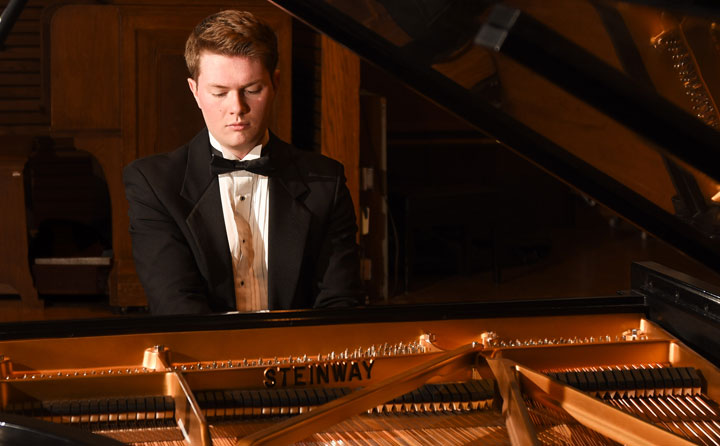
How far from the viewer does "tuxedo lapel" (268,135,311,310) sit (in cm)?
242

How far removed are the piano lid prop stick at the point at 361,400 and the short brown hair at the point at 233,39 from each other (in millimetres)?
967

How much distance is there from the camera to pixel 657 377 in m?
1.77

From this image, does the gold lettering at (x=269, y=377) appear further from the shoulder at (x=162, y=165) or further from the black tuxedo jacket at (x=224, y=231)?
the shoulder at (x=162, y=165)

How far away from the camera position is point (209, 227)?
93.7 inches

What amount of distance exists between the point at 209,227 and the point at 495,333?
89 centimetres

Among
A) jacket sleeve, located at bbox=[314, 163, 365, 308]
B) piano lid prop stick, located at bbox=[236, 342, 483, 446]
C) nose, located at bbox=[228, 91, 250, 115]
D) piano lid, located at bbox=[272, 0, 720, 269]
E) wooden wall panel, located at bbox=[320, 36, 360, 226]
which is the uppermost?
wooden wall panel, located at bbox=[320, 36, 360, 226]

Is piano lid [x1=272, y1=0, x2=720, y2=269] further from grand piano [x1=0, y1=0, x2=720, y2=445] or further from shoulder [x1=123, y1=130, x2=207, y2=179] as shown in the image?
shoulder [x1=123, y1=130, x2=207, y2=179]

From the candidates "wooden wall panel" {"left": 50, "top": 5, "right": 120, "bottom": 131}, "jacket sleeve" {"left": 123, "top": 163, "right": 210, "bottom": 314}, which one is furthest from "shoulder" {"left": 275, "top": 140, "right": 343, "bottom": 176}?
"wooden wall panel" {"left": 50, "top": 5, "right": 120, "bottom": 131}

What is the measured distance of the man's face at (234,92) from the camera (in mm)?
2211

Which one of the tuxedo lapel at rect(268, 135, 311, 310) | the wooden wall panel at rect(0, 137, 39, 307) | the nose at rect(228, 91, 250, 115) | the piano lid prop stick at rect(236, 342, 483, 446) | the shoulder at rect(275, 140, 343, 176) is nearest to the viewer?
the piano lid prop stick at rect(236, 342, 483, 446)

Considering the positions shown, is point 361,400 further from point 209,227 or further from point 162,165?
point 162,165

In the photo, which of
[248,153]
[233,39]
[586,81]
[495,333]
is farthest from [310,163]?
[586,81]

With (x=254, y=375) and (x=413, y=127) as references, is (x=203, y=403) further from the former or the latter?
(x=413, y=127)

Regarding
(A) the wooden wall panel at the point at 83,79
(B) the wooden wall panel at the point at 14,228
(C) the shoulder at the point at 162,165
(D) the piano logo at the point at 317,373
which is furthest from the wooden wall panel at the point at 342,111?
(D) the piano logo at the point at 317,373
